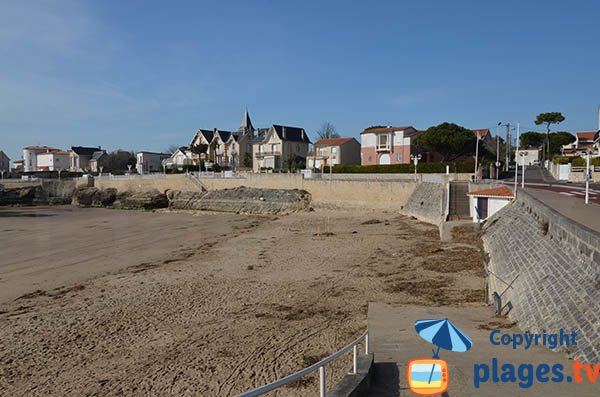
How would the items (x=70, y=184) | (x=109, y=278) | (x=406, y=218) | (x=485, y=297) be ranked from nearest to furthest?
(x=485, y=297), (x=109, y=278), (x=406, y=218), (x=70, y=184)

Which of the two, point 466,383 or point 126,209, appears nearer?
point 466,383

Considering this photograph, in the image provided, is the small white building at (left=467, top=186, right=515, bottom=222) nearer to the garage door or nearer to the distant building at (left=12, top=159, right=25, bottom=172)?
the garage door

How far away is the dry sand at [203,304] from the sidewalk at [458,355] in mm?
1019

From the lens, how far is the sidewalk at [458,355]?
5.52 meters

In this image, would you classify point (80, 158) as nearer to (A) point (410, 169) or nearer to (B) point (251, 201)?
(B) point (251, 201)

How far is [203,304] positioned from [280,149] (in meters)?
60.1

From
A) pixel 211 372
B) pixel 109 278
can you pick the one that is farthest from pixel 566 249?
pixel 109 278

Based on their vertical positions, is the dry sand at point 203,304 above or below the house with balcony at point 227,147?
below

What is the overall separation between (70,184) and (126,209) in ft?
78.2

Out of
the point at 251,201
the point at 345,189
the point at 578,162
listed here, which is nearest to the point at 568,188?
the point at 578,162

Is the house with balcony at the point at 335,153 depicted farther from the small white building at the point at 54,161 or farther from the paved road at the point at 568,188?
the small white building at the point at 54,161

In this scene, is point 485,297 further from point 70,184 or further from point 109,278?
point 70,184

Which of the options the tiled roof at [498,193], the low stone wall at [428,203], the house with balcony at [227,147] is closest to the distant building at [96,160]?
the house with balcony at [227,147]

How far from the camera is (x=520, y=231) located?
574 inches
